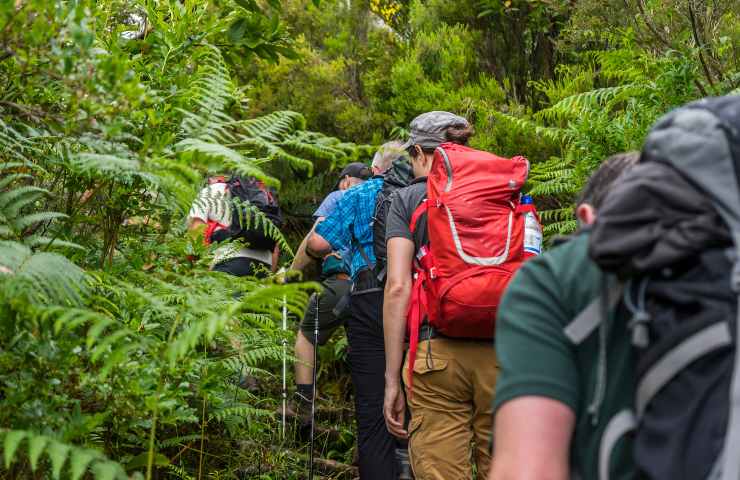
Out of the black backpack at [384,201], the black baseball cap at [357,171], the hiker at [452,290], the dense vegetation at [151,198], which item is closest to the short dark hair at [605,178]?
the dense vegetation at [151,198]

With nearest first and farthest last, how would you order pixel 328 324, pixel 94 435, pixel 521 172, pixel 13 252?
pixel 13 252 → pixel 94 435 → pixel 521 172 → pixel 328 324

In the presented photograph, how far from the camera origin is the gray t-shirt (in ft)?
15.0

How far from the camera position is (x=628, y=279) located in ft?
5.78

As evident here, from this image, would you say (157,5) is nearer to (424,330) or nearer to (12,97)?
(12,97)

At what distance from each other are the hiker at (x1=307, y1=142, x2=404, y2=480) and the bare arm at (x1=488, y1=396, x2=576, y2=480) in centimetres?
384

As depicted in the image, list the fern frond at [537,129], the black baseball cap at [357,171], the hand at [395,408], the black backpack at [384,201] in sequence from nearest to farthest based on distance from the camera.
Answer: the hand at [395,408], the black backpack at [384,201], the fern frond at [537,129], the black baseball cap at [357,171]

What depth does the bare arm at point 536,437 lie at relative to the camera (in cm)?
187

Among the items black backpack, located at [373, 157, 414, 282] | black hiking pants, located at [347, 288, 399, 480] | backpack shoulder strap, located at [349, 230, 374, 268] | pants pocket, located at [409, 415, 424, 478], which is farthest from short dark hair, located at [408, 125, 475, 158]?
pants pocket, located at [409, 415, 424, 478]

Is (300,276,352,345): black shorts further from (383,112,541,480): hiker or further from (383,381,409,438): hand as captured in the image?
(383,112,541,480): hiker

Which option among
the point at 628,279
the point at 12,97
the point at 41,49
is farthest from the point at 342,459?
the point at 628,279

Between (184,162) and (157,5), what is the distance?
1535mm

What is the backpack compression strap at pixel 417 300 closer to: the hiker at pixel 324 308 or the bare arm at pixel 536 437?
the hiker at pixel 324 308

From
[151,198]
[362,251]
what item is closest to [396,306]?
[362,251]

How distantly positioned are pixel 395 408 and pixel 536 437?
10.1ft
